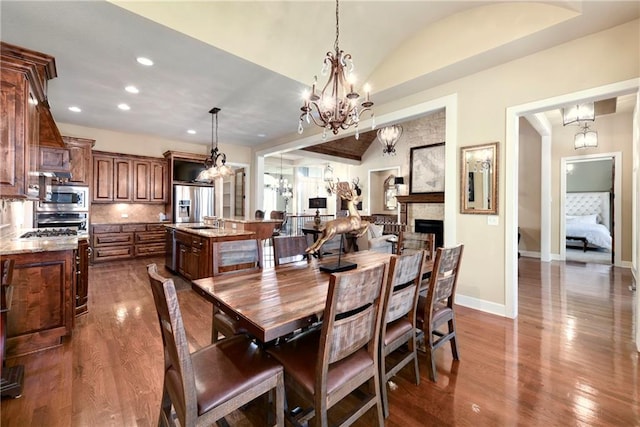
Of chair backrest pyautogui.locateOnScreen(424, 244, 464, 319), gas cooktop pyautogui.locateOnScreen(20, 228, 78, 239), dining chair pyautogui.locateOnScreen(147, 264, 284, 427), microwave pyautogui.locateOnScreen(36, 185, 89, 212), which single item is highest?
microwave pyautogui.locateOnScreen(36, 185, 89, 212)

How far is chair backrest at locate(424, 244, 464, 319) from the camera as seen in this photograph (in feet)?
6.56

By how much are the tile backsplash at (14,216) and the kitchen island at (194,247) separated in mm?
1950

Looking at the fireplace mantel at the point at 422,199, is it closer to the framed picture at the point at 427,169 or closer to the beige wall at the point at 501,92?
the framed picture at the point at 427,169

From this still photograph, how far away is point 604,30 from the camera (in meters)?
2.67

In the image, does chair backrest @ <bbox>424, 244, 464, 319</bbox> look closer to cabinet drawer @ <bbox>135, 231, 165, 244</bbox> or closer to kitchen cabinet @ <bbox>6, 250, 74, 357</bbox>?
kitchen cabinet @ <bbox>6, 250, 74, 357</bbox>

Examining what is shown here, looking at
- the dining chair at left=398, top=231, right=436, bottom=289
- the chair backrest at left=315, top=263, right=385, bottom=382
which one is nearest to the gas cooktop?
the chair backrest at left=315, top=263, right=385, bottom=382

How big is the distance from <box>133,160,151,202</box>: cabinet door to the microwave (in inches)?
36.9

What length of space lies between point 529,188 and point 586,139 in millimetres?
1541

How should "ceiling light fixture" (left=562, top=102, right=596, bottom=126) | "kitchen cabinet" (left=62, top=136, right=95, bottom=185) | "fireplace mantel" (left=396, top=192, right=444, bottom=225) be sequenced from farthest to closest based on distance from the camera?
"fireplace mantel" (left=396, top=192, right=444, bottom=225), "kitchen cabinet" (left=62, top=136, right=95, bottom=185), "ceiling light fixture" (left=562, top=102, right=596, bottom=126)

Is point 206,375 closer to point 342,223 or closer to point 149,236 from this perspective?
point 342,223

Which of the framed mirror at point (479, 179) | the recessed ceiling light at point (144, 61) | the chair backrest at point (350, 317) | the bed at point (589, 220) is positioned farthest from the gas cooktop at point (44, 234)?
the bed at point (589, 220)

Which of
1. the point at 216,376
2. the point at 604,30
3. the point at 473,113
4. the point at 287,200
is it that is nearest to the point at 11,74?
the point at 216,376

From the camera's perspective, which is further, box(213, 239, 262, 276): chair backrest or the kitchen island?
the kitchen island

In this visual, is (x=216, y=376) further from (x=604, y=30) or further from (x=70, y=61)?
(x=604, y=30)
